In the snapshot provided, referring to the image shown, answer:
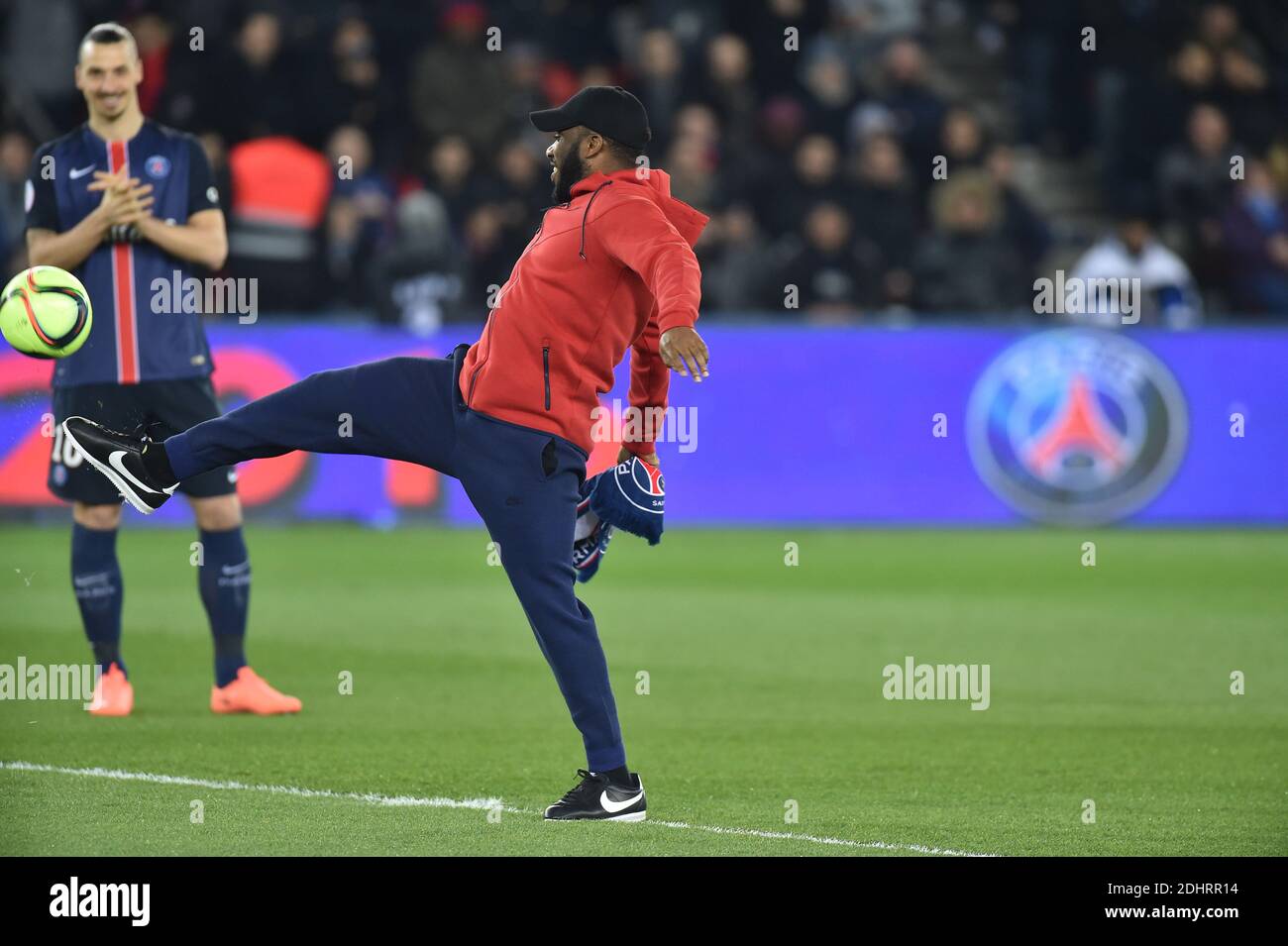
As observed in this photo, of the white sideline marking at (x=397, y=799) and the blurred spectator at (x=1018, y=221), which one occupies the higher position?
the blurred spectator at (x=1018, y=221)

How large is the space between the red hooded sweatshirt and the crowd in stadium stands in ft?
31.3

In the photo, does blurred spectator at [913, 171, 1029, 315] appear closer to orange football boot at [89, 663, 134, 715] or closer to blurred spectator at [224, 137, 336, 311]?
blurred spectator at [224, 137, 336, 311]

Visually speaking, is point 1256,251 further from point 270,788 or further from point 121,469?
point 121,469

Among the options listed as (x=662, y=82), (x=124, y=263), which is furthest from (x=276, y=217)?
(x=124, y=263)

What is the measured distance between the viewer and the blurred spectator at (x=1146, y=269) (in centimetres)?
1814

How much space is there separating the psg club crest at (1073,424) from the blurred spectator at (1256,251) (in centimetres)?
284

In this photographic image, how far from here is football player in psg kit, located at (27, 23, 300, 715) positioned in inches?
339

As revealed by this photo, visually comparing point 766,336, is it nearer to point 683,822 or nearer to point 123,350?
point 123,350

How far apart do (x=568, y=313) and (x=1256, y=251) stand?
13.9 m

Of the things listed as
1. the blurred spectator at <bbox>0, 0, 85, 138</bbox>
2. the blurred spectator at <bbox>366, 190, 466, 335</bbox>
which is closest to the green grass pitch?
the blurred spectator at <bbox>366, 190, 466, 335</bbox>

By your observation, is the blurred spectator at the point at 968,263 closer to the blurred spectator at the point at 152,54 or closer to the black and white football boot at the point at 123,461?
the blurred spectator at the point at 152,54

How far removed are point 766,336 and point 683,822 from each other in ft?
34.2

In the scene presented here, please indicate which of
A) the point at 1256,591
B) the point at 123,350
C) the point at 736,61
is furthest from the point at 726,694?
the point at 736,61

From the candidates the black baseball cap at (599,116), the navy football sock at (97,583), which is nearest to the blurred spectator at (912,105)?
the navy football sock at (97,583)
